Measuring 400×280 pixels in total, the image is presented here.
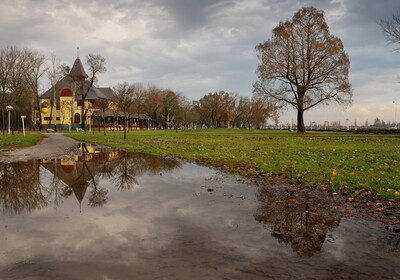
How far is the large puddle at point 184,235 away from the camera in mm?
3578

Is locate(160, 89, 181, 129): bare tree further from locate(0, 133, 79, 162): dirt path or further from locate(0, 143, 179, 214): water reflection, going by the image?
locate(0, 143, 179, 214): water reflection

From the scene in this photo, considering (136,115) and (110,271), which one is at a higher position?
(136,115)

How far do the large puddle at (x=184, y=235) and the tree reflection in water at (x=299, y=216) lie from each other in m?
0.02

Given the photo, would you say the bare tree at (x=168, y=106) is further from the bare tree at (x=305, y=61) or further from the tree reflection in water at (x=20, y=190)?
the tree reflection in water at (x=20, y=190)

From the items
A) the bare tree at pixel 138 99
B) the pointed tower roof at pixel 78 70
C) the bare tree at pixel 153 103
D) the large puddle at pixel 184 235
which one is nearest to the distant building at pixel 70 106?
the pointed tower roof at pixel 78 70

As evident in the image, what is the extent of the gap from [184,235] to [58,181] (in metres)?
5.83

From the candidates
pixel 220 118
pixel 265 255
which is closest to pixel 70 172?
pixel 265 255

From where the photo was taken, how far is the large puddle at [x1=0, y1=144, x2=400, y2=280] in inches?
141

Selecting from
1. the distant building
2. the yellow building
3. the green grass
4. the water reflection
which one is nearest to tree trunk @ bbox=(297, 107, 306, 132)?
the green grass

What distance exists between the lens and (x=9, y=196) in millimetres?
7156

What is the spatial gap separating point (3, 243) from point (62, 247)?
0.91 meters

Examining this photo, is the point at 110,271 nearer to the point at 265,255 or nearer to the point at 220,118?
the point at 265,255

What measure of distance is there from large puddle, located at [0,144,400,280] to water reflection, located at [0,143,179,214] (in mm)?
55

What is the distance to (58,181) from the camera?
8953 millimetres
